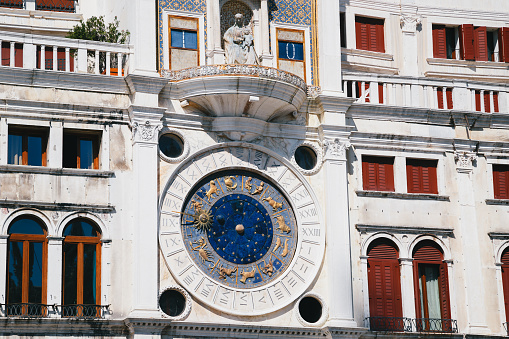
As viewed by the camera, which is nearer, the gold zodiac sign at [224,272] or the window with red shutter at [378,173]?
the gold zodiac sign at [224,272]

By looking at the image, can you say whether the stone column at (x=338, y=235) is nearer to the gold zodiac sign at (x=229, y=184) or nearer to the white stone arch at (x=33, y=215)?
the gold zodiac sign at (x=229, y=184)

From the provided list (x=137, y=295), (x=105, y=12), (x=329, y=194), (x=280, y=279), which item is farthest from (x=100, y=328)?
(x=105, y=12)

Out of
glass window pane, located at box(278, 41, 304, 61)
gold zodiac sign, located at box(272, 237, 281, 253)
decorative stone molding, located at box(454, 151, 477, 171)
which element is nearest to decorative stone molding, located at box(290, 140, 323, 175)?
gold zodiac sign, located at box(272, 237, 281, 253)

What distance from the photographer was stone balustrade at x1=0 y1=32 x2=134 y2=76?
3064 centimetres

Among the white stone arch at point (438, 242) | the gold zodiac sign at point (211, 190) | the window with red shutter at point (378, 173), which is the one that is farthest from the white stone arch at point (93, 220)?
the white stone arch at point (438, 242)

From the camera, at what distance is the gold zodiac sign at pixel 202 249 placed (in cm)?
3066

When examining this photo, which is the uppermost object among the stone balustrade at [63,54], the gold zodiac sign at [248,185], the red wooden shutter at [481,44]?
the red wooden shutter at [481,44]

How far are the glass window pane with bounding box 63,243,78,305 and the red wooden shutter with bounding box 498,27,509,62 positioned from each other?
50.3 feet

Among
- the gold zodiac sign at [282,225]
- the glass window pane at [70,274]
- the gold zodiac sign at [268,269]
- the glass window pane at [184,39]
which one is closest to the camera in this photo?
the glass window pane at [70,274]

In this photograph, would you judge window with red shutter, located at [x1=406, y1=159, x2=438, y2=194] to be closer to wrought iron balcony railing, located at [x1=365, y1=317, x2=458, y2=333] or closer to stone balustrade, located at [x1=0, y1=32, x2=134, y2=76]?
wrought iron balcony railing, located at [x1=365, y1=317, x2=458, y2=333]

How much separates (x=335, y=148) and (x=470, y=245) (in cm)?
460

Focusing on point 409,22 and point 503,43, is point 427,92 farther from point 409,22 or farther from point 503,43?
point 503,43

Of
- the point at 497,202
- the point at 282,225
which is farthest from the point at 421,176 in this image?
the point at 282,225

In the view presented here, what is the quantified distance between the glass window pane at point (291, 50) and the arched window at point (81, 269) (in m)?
7.18
